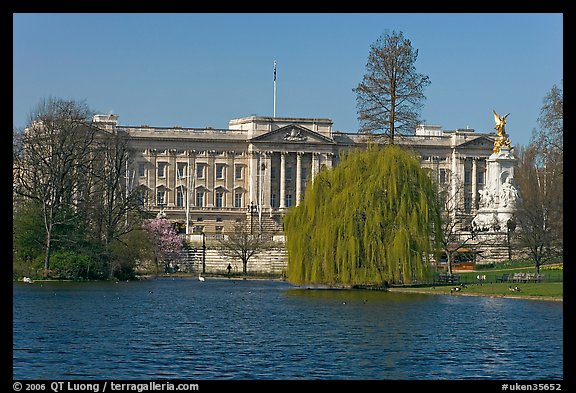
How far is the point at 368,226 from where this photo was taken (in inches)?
2392

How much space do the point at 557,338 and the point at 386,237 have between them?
77.9 feet

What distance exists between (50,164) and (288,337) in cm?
3729

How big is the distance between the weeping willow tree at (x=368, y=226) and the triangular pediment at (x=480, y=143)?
316 feet

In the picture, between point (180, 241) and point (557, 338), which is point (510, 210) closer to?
point (180, 241)

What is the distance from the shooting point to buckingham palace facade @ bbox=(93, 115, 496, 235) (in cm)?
15188

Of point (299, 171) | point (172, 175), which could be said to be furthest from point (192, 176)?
point (299, 171)

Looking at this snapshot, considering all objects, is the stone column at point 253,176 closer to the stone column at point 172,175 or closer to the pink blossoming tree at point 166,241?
the stone column at point 172,175

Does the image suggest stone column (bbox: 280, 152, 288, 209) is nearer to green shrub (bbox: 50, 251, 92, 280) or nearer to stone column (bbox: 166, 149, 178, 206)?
stone column (bbox: 166, 149, 178, 206)

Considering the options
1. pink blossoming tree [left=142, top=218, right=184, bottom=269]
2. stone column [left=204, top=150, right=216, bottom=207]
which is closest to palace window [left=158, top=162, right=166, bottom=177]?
stone column [left=204, top=150, right=216, bottom=207]

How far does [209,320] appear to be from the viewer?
45406 millimetres
